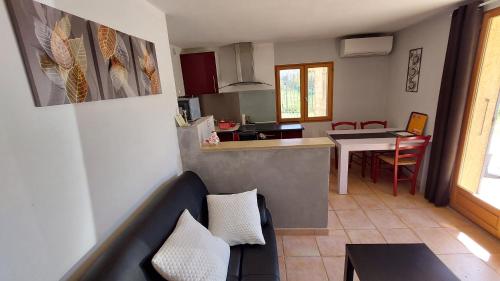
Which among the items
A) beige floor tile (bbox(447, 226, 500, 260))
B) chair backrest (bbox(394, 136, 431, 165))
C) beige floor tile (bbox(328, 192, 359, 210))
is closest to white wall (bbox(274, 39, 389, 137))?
chair backrest (bbox(394, 136, 431, 165))

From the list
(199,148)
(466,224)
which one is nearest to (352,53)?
(466,224)

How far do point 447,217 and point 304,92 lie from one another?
9.26 ft

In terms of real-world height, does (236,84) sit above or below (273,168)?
above

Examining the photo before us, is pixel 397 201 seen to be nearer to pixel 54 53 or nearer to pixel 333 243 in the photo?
pixel 333 243

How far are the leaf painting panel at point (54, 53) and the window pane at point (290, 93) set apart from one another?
3.63 m

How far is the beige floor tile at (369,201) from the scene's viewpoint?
289 centimetres

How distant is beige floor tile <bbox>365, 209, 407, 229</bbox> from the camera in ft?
8.24

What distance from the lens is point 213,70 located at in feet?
13.7

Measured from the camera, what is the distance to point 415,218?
2.61 metres

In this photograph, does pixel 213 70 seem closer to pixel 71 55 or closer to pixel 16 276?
pixel 71 55

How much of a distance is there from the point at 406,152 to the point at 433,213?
0.98 metres

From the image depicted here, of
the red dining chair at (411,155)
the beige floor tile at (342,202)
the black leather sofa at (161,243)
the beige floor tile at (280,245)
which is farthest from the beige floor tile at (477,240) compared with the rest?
the black leather sofa at (161,243)

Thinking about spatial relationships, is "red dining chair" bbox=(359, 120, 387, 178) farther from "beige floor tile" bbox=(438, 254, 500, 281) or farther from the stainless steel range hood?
the stainless steel range hood

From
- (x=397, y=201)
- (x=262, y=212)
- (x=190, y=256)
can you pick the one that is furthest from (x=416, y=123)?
(x=190, y=256)
